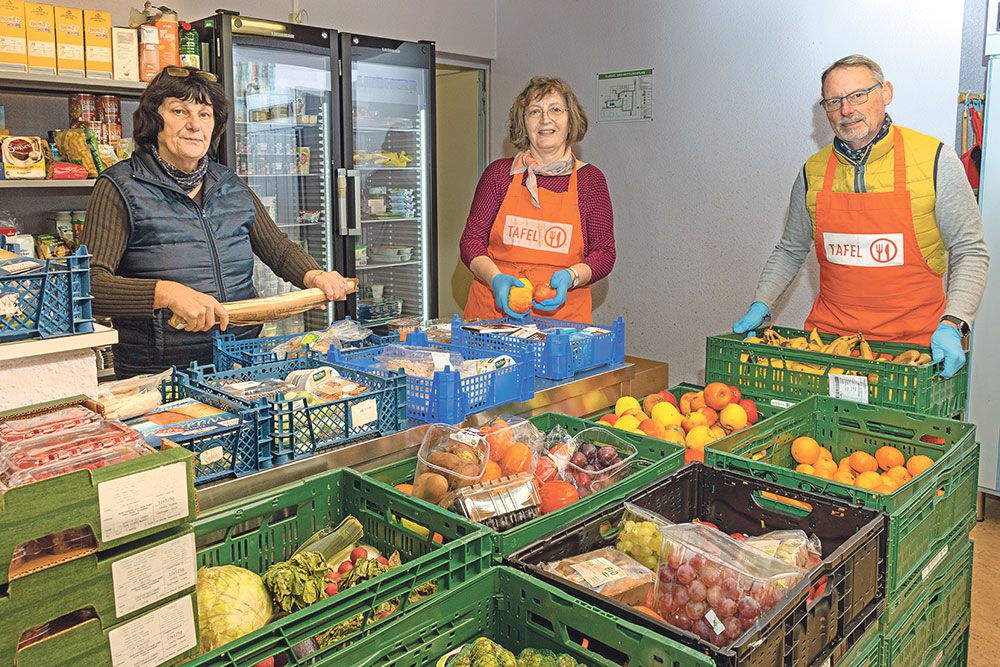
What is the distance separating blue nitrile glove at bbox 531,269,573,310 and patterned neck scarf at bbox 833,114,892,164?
1148 mm

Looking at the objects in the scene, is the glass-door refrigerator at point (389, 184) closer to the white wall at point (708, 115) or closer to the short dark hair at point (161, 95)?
the white wall at point (708, 115)

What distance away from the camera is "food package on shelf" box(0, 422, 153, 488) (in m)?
1.13

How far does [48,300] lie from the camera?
4.93 feet

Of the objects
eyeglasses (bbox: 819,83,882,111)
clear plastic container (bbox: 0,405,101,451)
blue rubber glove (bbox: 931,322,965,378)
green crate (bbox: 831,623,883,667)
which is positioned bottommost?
green crate (bbox: 831,623,883,667)

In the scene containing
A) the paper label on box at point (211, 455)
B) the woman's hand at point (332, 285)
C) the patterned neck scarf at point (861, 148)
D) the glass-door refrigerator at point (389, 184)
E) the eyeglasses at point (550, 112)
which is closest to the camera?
the paper label on box at point (211, 455)

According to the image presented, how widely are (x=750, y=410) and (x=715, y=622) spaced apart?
1302 millimetres

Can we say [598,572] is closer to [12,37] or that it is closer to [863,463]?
[863,463]

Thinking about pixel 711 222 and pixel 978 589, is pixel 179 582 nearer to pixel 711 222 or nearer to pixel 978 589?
pixel 978 589

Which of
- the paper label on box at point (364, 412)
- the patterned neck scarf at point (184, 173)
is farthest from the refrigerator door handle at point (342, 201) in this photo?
the paper label on box at point (364, 412)

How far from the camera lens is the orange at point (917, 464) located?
90.0 inches

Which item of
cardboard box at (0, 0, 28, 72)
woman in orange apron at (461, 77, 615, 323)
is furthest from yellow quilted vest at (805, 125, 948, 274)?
cardboard box at (0, 0, 28, 72)

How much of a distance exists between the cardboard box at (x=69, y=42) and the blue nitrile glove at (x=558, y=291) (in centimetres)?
228

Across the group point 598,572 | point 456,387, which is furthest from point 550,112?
point 598,572

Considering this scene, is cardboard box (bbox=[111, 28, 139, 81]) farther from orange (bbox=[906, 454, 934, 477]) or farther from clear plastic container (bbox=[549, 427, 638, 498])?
orange (bbox=[906, 454, 934, 477])
